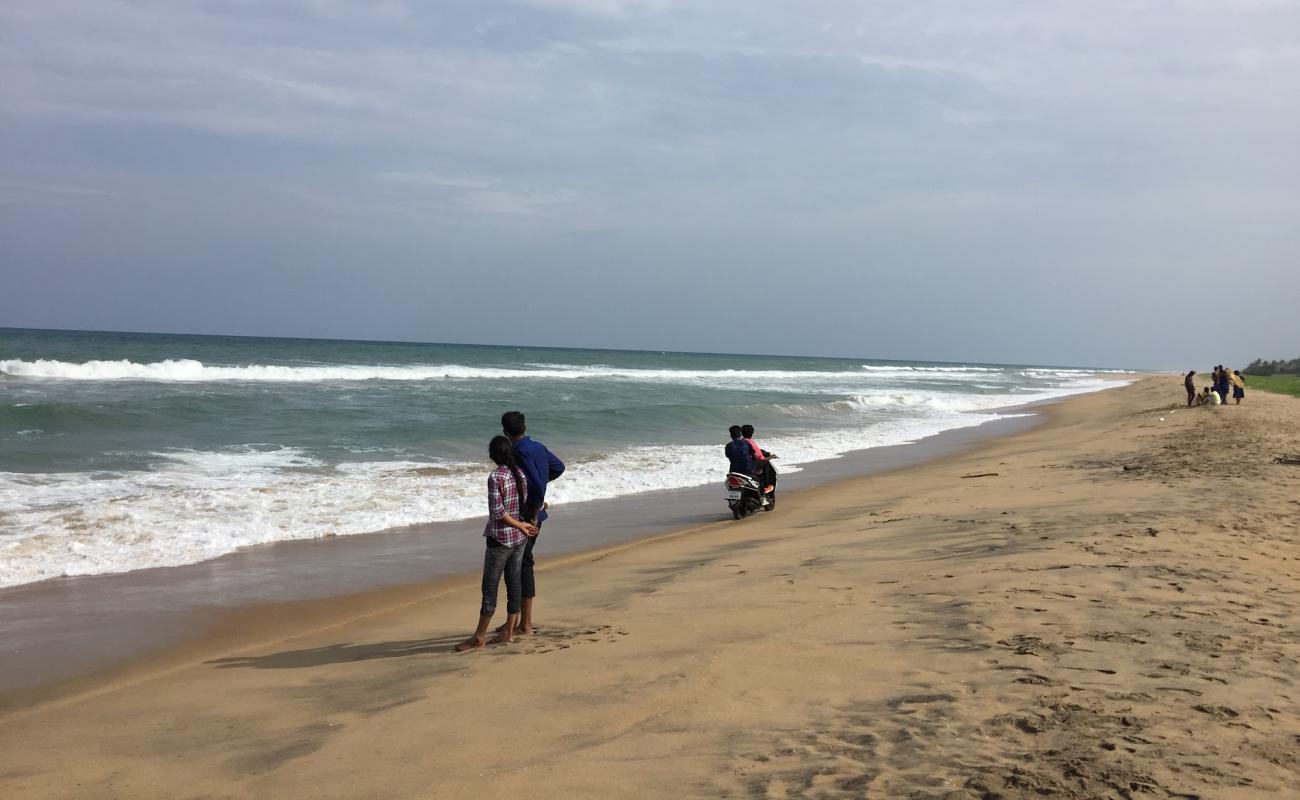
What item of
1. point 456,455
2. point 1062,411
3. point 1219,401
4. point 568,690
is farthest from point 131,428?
point 1062,411

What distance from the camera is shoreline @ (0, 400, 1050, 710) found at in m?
6.21

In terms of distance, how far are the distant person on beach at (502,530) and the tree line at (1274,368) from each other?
6205 centimetres

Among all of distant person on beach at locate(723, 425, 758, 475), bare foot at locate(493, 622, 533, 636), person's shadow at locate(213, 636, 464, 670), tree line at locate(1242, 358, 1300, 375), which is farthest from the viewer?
tree line at locate(1242, 358, 1300, 375)

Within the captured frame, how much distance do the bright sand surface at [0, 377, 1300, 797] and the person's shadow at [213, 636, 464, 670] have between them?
3 centimetres

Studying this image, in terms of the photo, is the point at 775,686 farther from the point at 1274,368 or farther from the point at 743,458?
the point at 1274,368

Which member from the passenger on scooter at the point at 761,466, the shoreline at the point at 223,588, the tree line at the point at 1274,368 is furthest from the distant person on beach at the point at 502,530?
the tree line at the point at 1274,368

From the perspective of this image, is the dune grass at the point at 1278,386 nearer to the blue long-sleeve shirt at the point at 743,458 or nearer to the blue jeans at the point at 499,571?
the blue long-sleeve shirt at the point at 743,458

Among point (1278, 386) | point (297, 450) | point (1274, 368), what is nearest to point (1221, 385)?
point (1278, 386)

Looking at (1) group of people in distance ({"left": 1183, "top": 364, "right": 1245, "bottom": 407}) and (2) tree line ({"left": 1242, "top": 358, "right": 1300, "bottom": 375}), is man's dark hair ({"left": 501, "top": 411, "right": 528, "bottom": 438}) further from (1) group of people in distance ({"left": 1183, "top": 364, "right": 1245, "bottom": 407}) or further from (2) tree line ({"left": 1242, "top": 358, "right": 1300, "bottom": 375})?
(2) tree line ({"left": 1242, "top": 358, "right": 1300, "bottom": 375})

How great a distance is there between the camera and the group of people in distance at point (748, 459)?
1221 cm

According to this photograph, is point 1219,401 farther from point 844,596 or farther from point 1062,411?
point 844,596

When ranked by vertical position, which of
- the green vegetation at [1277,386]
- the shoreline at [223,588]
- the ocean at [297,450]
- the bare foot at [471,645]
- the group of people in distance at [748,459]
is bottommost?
the shoreline at [223,588]

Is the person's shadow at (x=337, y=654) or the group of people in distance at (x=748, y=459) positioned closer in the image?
the person's shadow at (x=337, y=654)

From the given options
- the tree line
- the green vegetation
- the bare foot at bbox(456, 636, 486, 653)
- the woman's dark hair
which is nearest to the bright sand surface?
the bare foot at bbox(456, 636, 486, 653)
